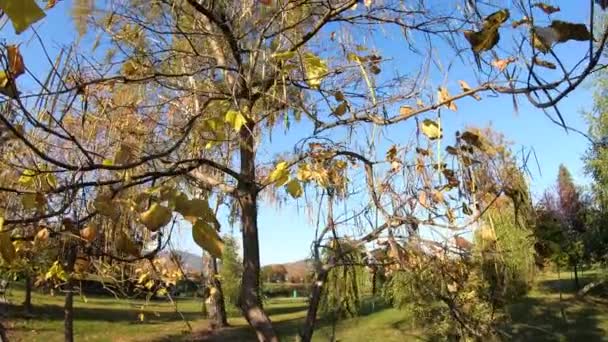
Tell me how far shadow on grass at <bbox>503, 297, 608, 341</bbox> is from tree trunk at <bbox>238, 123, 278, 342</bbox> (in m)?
11.4

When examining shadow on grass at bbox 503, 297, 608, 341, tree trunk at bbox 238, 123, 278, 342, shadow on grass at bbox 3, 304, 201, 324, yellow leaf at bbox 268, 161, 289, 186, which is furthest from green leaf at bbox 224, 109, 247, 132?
shadow on grass at bbox 3, 304, 201, 324

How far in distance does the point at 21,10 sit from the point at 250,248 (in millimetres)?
1287

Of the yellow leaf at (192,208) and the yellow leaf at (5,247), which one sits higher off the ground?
the yellow leaf at (192,208)

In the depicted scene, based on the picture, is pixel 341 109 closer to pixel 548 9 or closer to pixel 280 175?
pixel 280 175

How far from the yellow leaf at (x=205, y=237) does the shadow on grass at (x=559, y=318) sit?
12.2 metres

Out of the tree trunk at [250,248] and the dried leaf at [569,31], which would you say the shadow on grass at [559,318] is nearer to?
the tree trunk at [250,248]

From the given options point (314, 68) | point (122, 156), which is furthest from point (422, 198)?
point (122, 156)

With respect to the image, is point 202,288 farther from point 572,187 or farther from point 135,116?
point 572,187

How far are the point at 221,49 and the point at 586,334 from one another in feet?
47.4

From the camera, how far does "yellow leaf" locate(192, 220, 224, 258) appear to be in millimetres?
772

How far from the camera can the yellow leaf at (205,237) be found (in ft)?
2.53

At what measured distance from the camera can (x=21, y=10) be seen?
423mm

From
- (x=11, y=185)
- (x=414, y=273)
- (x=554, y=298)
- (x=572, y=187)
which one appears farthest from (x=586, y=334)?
(x=572, y=187)

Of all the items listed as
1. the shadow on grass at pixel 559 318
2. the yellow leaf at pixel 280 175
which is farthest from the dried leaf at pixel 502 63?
the shadow on grass at pixel 559 318
